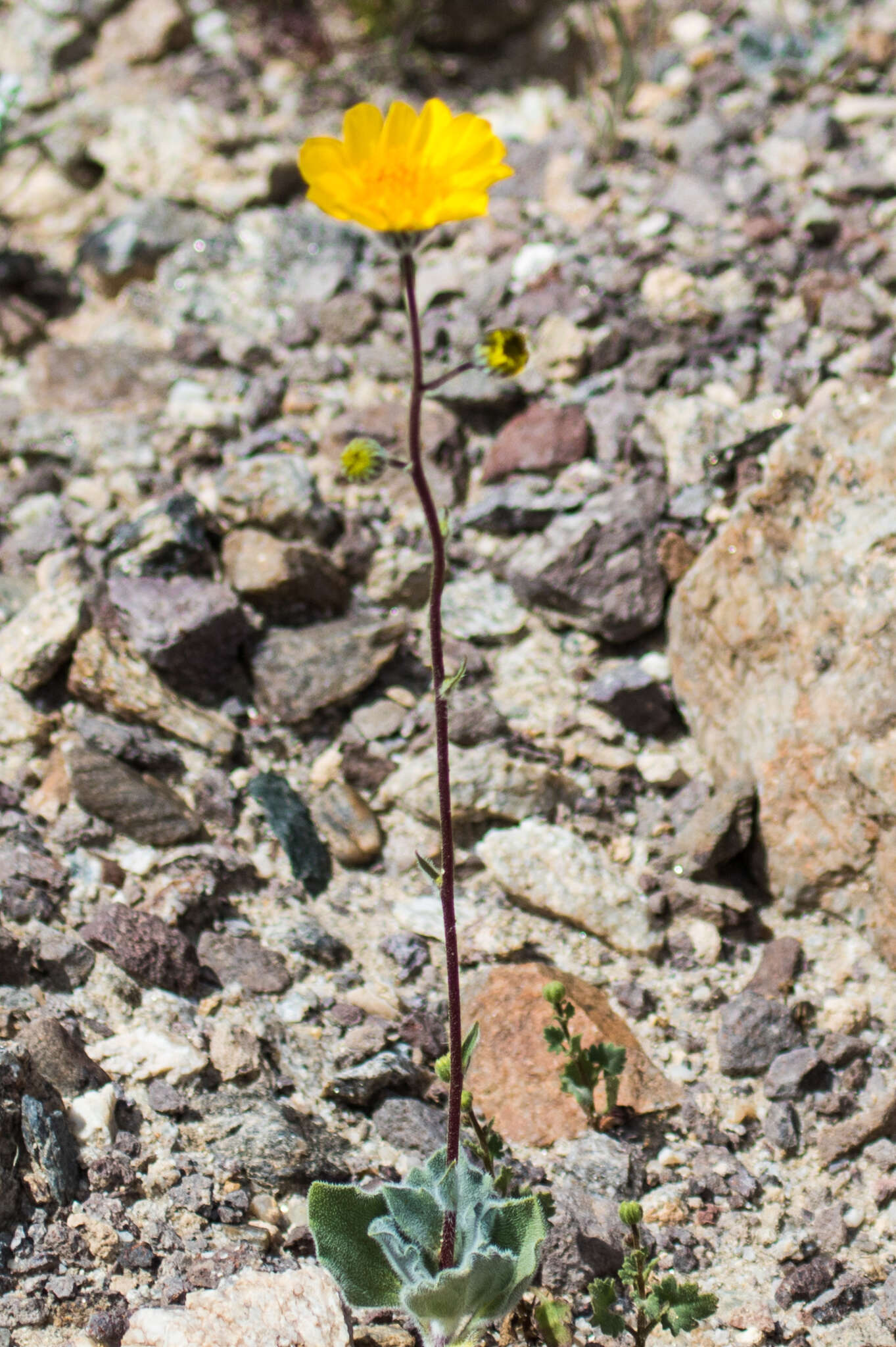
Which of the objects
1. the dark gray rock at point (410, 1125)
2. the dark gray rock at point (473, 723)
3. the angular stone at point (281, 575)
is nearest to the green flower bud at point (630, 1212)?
the dark gray rock at point (410, 1125)

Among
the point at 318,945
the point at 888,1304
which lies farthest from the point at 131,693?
the point at 888,1304

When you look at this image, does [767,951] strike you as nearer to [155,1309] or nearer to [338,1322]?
[338,1322]

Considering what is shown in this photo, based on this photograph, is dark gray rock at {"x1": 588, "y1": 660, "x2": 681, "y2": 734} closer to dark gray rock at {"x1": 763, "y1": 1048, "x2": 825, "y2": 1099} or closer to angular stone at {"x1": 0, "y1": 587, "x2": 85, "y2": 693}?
dark gray rock at {"x1": 763, "y1": 1048, "x2": 825, "y2": 1099}

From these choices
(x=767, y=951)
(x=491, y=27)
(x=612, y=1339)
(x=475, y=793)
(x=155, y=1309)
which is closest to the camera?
(x=155, y=1309)

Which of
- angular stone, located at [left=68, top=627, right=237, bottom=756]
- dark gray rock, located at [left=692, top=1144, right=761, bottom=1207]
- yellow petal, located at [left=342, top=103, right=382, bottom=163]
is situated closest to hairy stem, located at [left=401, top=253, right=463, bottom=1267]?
yellow petal, located at [left=342, top=103, right=382, bottom=163]

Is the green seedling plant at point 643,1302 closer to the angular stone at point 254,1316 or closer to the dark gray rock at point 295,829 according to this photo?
the angular stone at point 254,1316

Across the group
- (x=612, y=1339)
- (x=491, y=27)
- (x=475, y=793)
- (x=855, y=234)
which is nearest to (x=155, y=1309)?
(x=612, y=1339)

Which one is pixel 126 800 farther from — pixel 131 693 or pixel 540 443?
pixel 540 443
